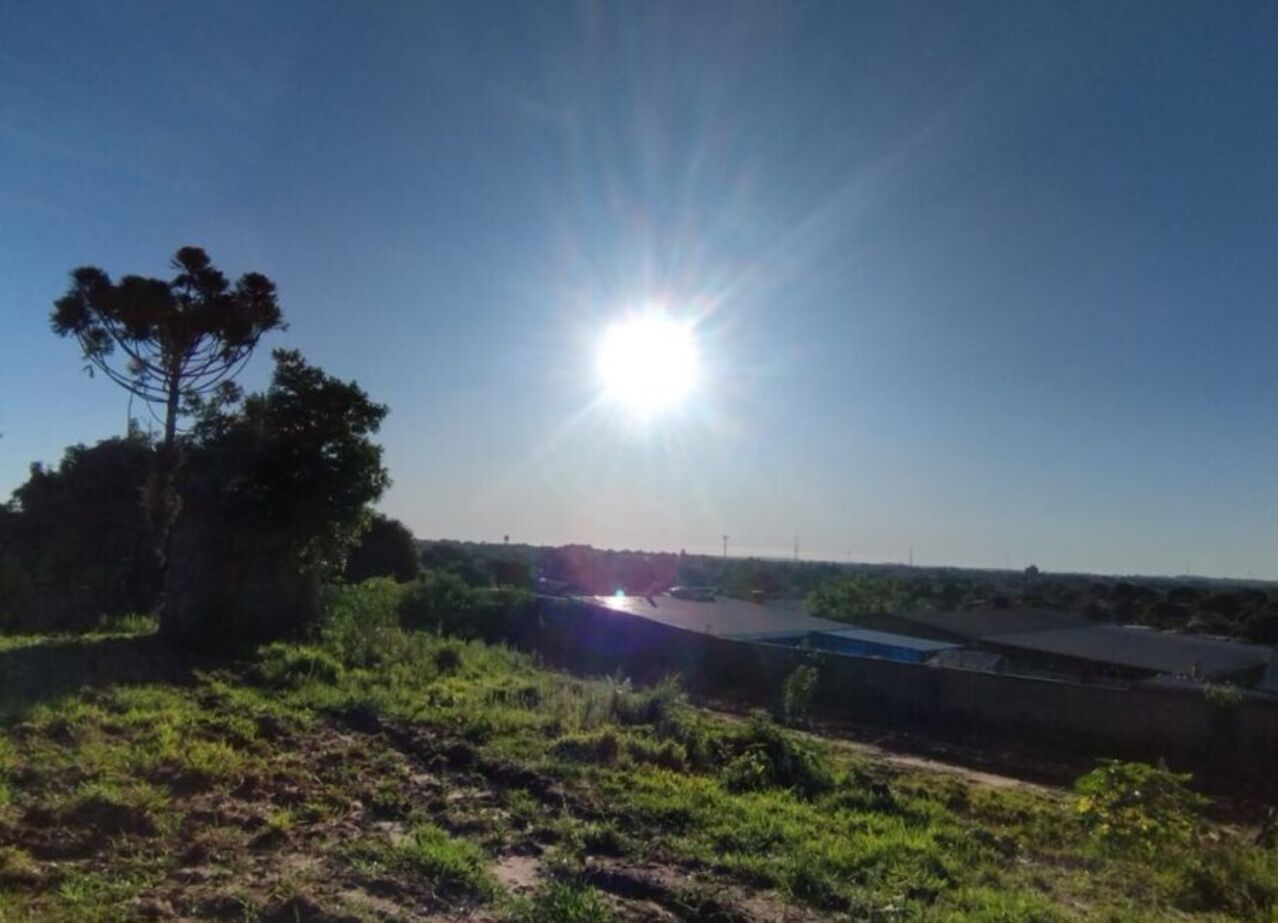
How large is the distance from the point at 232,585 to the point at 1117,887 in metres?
12.4

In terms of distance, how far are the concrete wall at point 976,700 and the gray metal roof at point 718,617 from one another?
1.40 m

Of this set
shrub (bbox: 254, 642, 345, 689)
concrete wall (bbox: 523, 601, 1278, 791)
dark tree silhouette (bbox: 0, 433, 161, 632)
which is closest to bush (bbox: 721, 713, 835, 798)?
shrub (bbox: 254, 642, 345, 689)

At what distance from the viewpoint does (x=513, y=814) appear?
634 centimetres

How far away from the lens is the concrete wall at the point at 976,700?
14055 mm

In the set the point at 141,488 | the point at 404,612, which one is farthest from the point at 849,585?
the point at 141,488

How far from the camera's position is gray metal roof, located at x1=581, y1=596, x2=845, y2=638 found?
2467 cm

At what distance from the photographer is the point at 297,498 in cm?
1438

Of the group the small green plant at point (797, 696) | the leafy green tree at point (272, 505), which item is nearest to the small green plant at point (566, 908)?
the leafy green tree at point (272, 505)

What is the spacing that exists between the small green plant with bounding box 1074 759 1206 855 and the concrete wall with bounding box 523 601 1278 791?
826cm

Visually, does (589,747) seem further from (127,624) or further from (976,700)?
(976,700)

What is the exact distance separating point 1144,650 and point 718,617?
1246 centimetres

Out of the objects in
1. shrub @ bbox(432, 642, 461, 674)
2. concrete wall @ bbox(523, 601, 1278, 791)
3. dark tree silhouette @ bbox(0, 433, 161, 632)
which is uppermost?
dark tree silhouette @ bbox(0, 433, 161, 632)

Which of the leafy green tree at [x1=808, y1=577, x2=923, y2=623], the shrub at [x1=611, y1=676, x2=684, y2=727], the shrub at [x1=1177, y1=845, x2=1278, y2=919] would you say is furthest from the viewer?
the leafy green tree at [x1=808, y1=577, x2=923, y2=623]

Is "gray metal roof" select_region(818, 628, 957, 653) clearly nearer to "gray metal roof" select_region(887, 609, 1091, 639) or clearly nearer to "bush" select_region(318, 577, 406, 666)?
"gray metal roof" select_region(887, 609, 1091, 639)
